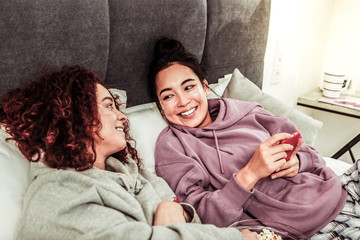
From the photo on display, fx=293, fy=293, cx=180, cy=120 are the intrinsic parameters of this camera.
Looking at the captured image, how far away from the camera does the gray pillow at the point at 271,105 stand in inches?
61.0

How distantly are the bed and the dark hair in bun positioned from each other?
34 mm

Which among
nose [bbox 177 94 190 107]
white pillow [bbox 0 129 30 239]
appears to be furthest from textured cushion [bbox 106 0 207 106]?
white pillow [bbox 0 129 30 239]

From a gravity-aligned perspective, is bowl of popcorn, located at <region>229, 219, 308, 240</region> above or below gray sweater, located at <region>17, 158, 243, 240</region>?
below

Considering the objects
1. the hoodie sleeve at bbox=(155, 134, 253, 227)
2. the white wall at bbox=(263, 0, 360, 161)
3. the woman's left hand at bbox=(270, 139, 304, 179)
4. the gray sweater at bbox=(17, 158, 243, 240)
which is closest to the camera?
the gray sweater at bbox=(17, 158, 243, 240)

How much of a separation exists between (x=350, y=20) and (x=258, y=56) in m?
1.33

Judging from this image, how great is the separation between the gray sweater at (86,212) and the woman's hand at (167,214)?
32 millimetres

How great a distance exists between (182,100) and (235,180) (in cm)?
41

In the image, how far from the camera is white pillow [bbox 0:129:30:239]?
665 mm

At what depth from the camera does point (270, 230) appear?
35.9 inches

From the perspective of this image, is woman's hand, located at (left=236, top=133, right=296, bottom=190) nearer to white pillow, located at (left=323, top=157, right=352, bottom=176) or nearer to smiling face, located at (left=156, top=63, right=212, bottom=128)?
smiling face, located at (left=156, top=63, right=212, bottom=128)

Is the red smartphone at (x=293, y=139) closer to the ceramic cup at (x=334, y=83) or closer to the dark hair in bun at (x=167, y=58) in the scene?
the dark hair in bun at (x=167, y=58)

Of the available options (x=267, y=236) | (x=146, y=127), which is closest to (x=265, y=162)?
(x=267, y=236)

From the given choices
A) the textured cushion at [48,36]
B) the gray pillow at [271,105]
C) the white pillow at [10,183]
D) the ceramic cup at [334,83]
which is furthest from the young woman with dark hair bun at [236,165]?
the ceramic cup at [334,83]

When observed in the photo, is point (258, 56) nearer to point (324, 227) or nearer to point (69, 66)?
point (324, 227)
